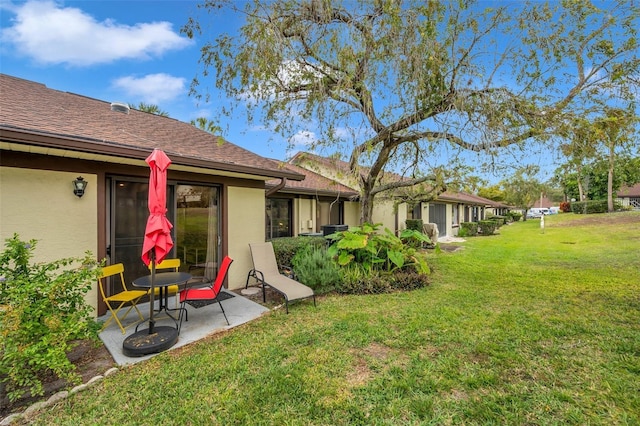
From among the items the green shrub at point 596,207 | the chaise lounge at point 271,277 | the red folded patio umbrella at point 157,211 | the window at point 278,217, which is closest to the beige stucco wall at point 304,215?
the window at point 278,217

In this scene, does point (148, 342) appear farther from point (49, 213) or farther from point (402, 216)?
point (402, 216)

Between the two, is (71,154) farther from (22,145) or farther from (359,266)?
(359,266)

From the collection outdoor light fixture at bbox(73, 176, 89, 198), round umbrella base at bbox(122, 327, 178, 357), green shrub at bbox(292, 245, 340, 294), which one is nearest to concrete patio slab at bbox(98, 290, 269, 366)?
round umbrella base at bbox(122, 327, 178, 357)

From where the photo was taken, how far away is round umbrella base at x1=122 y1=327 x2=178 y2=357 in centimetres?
361

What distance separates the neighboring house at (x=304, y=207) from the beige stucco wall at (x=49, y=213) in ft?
16.5

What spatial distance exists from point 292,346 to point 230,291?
3.16 metres

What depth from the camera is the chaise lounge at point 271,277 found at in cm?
545

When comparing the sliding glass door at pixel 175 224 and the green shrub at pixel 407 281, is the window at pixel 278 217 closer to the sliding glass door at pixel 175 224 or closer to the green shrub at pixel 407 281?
the sliding glass door at pixel 175 224

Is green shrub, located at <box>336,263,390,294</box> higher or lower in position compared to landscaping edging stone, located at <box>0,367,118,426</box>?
higher

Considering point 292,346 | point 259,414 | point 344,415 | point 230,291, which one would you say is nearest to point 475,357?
point 344,415

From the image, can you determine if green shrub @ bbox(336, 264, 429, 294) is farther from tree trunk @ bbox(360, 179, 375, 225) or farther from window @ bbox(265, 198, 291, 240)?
window @ bbox(265, 198, 291, 240)

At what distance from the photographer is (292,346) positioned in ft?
12.7

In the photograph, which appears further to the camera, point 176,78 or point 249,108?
point 176,78

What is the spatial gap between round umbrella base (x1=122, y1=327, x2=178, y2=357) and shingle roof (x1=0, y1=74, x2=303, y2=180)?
9.08 ft
